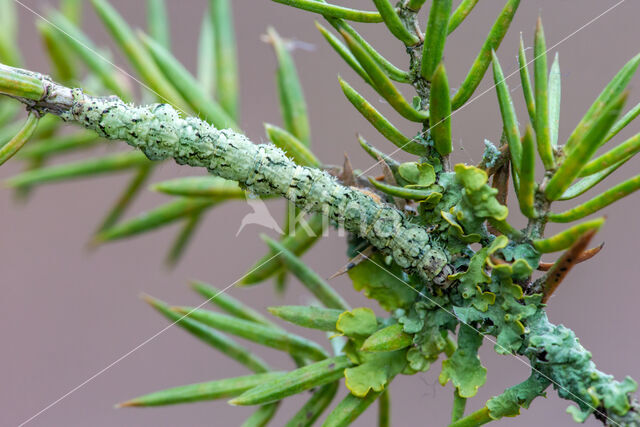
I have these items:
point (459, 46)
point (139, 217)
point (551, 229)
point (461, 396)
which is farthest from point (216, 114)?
point (459, 46)

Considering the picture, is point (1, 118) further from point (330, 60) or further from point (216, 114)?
point (330, 60)

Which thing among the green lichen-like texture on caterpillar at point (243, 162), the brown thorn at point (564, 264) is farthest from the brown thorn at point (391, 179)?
the brown thorn at point (564, 264)

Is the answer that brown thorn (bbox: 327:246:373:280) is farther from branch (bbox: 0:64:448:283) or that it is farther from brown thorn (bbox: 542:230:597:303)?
brown thorn (bbox: 542:230:597:303)

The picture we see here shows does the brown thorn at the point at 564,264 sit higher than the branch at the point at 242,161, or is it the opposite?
the branch at the point at 242,161

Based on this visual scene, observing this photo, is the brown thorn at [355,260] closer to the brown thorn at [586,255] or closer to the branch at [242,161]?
the branch at [242,161]
